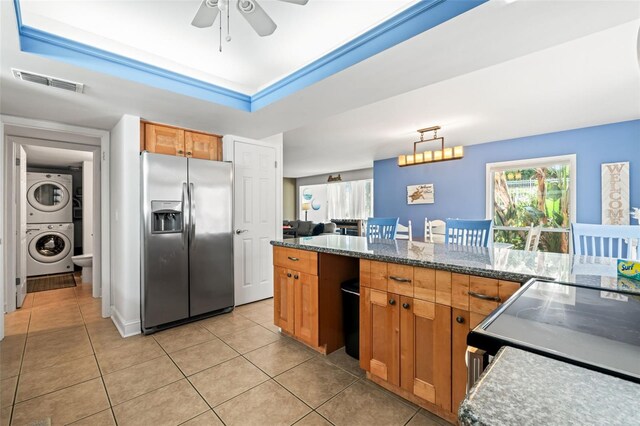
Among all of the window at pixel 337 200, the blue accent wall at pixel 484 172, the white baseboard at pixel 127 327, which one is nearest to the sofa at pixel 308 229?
the blue accent wall at pixel 484 172

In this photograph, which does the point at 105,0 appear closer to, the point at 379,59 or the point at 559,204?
the point at 379,59

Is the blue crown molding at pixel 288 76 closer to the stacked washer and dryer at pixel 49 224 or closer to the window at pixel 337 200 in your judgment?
the stacked washer and dryer at pixel 49 224

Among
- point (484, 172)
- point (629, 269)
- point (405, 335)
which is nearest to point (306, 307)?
point (405, 335)

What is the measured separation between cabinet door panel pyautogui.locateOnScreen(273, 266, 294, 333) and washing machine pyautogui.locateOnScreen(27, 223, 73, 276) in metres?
5.02

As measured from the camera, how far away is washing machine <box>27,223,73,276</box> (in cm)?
491

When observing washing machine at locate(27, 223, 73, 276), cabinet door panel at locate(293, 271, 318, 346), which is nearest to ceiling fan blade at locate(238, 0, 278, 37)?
cabinet door panel at locate(293, 271, 318, 346)

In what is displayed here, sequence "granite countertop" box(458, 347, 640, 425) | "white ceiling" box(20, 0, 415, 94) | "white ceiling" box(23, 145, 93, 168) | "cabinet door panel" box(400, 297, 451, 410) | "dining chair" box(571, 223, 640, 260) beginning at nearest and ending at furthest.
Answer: "granite countertop" box(458, 347, 640, 425), "cabinet door panel" box(400, 297, 451, 410), "white ceiling" box(20, 0, 415, 94), "dining chair" box(571, 223, 640, 260), "white ceiling" box(23, 145, 93, 168)

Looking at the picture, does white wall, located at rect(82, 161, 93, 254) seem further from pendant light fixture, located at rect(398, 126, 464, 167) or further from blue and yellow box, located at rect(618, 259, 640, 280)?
blue and yellow box, located at rect(618, 259, 640, 280)

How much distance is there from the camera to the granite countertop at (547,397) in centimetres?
39

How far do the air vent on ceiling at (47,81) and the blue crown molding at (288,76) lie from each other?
0.33m

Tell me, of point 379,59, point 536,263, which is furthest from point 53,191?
point 536,263

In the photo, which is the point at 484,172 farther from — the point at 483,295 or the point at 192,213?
the point at 192,213

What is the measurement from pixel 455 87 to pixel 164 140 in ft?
10.2

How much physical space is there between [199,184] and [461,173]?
4661mm
